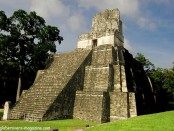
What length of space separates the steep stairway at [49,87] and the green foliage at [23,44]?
2223 millimetres

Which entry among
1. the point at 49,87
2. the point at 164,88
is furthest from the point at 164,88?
the point at 49,87

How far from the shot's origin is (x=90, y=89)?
61.8 feet

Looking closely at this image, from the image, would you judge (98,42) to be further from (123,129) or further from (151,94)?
(123,129)

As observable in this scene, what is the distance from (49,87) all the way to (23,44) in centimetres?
808

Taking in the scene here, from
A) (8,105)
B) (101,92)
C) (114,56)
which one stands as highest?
Result: (114,56)

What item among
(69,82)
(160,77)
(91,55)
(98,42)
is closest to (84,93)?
(69,82)

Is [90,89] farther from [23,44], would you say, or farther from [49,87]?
[23,44]

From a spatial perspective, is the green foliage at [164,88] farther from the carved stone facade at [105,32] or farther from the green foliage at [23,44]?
the green foliage at [23,44]

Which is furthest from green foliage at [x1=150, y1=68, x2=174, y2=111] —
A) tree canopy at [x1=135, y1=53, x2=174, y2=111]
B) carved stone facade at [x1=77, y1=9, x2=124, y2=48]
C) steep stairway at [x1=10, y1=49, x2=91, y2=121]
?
steep stairway at [x1=10, y1=49, x2=91, y2=121]

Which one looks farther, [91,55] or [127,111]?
[91,55]

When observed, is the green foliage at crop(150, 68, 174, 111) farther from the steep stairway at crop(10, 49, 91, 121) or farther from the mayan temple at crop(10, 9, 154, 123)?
the steep stairway at crop(10, 49, 91, 121)

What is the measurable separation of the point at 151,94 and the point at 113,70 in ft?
22.5

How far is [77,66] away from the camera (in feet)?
64.4

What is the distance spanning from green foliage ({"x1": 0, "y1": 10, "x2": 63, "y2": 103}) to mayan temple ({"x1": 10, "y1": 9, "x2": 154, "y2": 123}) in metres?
2.09
